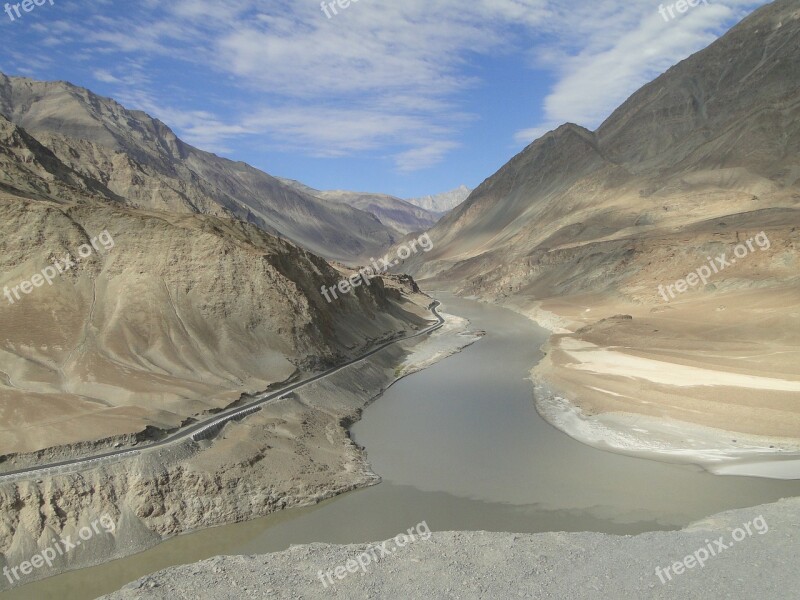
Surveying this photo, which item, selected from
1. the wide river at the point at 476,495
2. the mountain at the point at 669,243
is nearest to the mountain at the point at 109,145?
the mountain at the point at 669,243

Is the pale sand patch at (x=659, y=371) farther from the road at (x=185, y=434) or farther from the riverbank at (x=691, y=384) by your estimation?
the road at (x=185, y=434)

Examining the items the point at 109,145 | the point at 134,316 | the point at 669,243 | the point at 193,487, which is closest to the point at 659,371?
the point at 193,487

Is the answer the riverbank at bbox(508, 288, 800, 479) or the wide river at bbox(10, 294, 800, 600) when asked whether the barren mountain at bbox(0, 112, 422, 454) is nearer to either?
the wide river at bbox(10, 294, 800, 600)

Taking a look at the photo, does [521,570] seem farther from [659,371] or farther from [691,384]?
A: [659,371]

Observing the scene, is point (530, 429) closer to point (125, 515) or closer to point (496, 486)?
point (496, 486)

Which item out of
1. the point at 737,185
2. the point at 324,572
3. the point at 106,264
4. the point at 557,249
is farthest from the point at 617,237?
the point at 324,572
